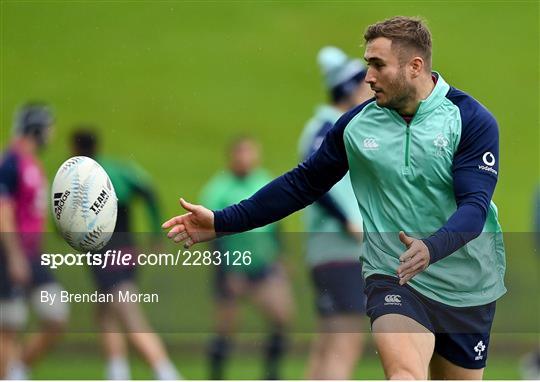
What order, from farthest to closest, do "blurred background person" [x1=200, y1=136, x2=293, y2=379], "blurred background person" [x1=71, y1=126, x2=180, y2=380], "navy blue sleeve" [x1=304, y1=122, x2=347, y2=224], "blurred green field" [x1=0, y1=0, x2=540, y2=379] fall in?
"blurred green field" [x1=0, y1=0, x2=540, y2=379] → "blurred background person" [x1=200, y1=136, x2=293, y2=379] → "blurred background person" [x1=71, y1=126, x2=180, y2=380] → "navy blue sleeve" [x1=304, y1=122, x2=347, y2=224]

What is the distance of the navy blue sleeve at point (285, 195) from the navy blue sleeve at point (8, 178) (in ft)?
12.1

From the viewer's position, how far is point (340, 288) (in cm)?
710

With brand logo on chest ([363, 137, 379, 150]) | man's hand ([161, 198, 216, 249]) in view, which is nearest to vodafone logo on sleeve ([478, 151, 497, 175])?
brand logo on chest ([363, 137, 379, 150])

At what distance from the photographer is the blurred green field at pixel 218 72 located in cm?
1714

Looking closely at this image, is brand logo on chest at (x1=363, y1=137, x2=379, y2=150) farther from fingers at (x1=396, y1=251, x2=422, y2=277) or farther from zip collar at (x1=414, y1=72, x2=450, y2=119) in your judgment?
fingers at (x1=396, y1=251, x2=422, y2=277)

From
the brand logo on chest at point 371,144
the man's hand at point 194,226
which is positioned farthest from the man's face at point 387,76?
the man's hand at point 194,226

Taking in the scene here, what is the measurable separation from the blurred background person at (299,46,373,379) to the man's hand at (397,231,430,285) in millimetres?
2750

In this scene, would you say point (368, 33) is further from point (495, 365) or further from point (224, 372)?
point (495, 365)

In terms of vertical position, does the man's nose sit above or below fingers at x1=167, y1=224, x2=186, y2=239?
above

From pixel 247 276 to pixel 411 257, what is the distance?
460 cm

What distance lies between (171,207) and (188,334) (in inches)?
203

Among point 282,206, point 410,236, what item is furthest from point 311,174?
point 410,236

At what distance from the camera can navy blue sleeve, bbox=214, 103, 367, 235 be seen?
4855 millimetres

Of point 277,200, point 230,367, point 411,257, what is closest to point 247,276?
point 230,367
